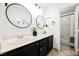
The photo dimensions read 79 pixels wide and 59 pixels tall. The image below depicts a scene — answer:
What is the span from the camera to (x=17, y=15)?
90 cm

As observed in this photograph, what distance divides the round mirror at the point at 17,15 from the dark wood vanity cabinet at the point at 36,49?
0.29m

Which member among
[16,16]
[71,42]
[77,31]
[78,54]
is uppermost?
[16,16]

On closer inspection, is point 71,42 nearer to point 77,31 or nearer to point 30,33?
point 77,31

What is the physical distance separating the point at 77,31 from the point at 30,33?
2.05 feet

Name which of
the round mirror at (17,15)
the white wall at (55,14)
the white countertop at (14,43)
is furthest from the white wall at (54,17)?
the round mirror at (17,15)

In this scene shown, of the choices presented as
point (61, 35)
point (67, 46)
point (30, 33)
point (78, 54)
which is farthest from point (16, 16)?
point (78, 54)

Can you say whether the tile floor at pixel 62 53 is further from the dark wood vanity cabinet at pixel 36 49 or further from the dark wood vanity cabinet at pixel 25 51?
the dark wood vanity cabinet at pixel 25 51

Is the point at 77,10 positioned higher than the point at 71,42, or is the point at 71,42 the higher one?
the point at 77,10

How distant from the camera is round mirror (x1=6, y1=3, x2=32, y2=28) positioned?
901 mm

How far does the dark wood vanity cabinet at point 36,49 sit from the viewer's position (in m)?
0.83

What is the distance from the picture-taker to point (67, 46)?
95 centimetres

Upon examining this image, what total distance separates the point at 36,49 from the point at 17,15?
51 cm

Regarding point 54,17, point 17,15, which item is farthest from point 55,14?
point 17,15

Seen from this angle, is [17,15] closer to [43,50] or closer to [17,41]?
[17,41]
